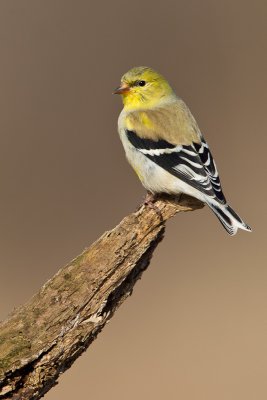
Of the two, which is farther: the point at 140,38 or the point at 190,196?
the point at 140,38

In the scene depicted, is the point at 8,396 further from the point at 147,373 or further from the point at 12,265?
the point at 12,265

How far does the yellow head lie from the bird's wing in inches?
15.8

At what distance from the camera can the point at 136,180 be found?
513cm

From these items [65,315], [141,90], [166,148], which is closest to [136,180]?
[141,90]

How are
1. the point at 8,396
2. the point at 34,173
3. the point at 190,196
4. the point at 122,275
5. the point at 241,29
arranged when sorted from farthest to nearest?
the point at 241,29 → the point at 34,173 → the point at 190,196 → the point at 122,275 → the point at 8,396

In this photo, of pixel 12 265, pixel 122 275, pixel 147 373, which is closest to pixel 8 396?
pixel 122 275

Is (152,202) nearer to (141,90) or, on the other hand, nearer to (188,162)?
(188,162)

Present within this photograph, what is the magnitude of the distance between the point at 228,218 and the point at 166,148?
398 millimetres

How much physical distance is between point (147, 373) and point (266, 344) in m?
0.66

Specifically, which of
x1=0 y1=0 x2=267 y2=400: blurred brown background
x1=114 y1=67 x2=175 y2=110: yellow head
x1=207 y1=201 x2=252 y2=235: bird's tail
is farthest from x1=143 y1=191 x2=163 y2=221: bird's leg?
x1=0 y1=0 x2=267 y2=400: blurred brown background

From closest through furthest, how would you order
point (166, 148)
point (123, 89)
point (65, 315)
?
point (65, 315)
point (166, 148)
point (123, 89)

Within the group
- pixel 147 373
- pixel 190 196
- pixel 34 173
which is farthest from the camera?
pixel 34 173

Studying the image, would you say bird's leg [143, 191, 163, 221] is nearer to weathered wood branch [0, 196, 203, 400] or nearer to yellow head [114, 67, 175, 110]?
weathered wood branch [0, 196, 203, 400]

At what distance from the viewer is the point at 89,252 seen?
242 cm
